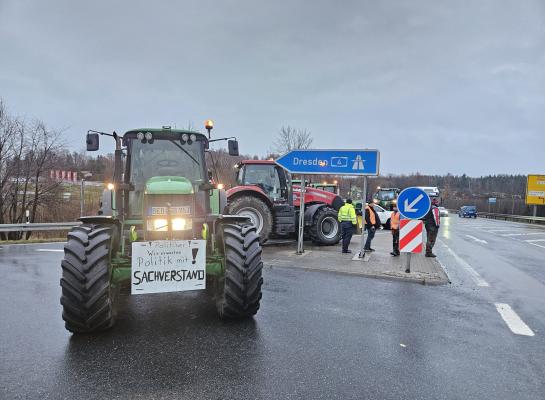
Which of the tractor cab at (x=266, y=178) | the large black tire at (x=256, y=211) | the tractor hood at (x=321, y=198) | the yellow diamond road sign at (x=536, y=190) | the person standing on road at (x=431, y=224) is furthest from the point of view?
the yellow diamond road sign at (x=536, y=190)

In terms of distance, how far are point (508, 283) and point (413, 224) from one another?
7.72 ft

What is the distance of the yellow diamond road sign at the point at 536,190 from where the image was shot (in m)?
35.0

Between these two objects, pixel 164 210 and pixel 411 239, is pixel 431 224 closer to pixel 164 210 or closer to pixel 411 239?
pixel 411 239

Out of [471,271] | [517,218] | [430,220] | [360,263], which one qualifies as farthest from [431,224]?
[517,218]

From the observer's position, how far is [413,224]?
8.52 meters

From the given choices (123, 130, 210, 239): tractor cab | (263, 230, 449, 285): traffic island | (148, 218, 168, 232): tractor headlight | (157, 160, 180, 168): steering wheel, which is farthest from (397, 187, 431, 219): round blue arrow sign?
(148, 218, 168, 232): tractor headlight

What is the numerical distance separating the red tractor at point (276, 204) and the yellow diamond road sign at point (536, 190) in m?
30.5

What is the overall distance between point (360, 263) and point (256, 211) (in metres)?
3.50

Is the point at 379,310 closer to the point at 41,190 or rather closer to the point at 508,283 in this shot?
the point at 508,283

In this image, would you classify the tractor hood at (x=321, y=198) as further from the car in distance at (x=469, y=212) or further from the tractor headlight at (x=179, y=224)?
the car in distance at (x=469, y=212)

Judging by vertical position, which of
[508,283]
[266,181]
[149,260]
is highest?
[266,181]

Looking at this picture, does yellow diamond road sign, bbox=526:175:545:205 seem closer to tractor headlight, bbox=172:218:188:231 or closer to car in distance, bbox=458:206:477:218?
car in distance, bbox=458:206:477:218

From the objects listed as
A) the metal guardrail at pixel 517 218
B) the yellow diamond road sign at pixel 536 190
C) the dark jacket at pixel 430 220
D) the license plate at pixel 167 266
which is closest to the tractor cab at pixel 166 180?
the license plate at pixel 167 266

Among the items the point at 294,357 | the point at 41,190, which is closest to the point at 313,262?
the point at 294,357
